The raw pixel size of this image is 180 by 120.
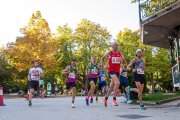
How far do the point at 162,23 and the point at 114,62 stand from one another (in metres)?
7.07

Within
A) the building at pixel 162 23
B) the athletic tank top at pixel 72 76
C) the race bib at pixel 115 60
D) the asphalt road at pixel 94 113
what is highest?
the building at pixel 162 23

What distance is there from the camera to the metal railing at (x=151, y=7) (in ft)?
53.3

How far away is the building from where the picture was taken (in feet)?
51.6

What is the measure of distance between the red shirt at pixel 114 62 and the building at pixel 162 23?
4836 millimetres

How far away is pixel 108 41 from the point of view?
60250mm

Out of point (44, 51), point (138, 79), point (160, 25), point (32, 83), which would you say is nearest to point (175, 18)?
point (160, 25)

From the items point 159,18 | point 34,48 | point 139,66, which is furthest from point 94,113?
point 34,48

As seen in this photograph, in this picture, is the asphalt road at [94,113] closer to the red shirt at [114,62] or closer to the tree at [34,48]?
the red shirt at [114,62]

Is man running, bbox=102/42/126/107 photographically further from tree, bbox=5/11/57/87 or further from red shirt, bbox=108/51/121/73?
tree, bbox=5/11/57/87

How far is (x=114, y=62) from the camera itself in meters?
11.3

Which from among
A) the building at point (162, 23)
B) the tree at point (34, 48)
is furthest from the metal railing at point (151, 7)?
the tree at point (34, 48)

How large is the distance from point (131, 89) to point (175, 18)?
444 cm

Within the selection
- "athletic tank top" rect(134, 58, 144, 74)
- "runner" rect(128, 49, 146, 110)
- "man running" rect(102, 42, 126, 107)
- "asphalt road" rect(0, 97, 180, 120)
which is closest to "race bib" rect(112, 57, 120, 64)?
"man running" rect(102, 42, 126, 107)

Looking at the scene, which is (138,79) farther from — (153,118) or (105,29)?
(105,29)
